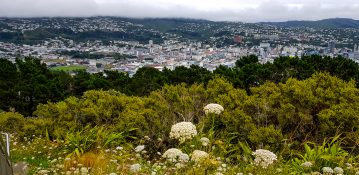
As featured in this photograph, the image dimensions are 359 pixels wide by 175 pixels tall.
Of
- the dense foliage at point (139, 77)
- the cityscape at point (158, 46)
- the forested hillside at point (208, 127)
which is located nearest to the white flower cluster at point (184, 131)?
the forested hillside at point (208, 127)

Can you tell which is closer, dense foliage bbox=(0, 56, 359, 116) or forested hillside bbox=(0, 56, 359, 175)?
forested hillside bbox=(0, 56, 359, 175)

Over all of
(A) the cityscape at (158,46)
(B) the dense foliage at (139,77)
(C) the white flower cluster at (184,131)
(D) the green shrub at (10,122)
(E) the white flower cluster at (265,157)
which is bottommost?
(A) the cityscape at (158,46)

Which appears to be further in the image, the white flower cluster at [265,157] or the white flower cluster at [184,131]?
the white flower cluster at [184,131]

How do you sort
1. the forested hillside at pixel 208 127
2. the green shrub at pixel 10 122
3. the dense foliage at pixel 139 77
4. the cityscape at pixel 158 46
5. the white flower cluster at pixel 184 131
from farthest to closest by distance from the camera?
the cityscape at pixel 158 46
the dense foliage at pixel 139 77
the green shrub at pixel 10 122
the forested hillside at pixel 208 127
the white flower cluster at pixel 184 131

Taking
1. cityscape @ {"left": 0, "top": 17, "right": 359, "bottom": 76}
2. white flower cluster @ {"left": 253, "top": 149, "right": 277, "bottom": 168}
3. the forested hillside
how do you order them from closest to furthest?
1. white flower cluster @ {"left": 253, "top": 149, "right": 277, "bottom": 168}
2. the forested hillside
3. cityscape @ {"left": 0, "top": 17, "right": 359, "bottom": 76}

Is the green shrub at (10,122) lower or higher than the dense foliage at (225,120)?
lower

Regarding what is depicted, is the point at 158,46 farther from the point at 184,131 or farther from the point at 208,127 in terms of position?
the point at 184,131

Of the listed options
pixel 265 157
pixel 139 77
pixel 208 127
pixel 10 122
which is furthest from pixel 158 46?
pixel 265 157

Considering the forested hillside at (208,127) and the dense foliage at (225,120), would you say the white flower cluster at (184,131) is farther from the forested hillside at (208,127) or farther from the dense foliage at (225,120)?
the dense foliage at (225,120)

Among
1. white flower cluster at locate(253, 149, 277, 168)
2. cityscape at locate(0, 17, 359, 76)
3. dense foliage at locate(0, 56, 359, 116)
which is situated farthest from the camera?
cityscape at locate(0, 17, 359, 76)

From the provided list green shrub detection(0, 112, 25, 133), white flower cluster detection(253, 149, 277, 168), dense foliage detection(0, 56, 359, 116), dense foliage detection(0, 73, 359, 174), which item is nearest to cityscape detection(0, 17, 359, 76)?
dense foliage detection(0, 56, 359, 116)

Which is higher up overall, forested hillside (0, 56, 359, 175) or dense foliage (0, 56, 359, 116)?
forested hillside (0, 56, 359, 175)

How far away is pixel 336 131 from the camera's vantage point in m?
8.73

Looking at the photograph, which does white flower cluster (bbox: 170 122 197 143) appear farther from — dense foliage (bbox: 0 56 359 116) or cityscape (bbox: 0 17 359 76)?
cityscape (bbox: 0 17 359 76)
